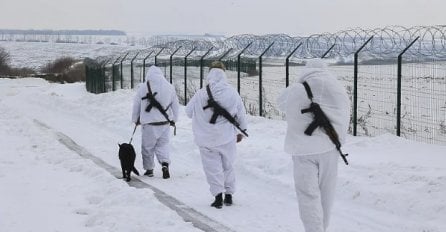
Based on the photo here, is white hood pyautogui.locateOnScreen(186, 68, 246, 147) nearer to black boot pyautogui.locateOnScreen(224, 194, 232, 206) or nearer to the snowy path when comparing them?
black boot pyautogui.locateOnScreen(224, 194, 232, 206)

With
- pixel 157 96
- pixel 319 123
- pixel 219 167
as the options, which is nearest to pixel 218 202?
pixel 219 167

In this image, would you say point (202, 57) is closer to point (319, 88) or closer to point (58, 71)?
point (319, 88)

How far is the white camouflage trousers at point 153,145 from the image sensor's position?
10.5 meters

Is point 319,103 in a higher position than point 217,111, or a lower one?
higher

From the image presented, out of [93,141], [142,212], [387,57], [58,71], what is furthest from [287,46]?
[58,71]

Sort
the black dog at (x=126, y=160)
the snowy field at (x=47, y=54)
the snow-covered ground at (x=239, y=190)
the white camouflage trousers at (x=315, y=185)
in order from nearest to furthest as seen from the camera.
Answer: the white camouflage trousers at (x=315, y=185) → the snow-covered ground at (x=239, y=190) → the black dog at (x=126, y=160) → the snowy field at (x=47, y=54)

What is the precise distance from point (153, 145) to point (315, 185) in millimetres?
5061

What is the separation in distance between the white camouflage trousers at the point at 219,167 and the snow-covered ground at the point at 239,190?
0.29 meters

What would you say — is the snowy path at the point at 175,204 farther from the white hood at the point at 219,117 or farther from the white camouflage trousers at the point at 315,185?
the white camouflage trousers at the point at 315,185

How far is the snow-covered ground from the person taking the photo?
23.3 feet

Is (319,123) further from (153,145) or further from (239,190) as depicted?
(153,145)

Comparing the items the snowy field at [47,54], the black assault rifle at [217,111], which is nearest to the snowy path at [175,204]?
the black assault rifle at [217,111]

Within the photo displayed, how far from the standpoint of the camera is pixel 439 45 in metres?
10.8

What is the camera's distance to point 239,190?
370 inches
